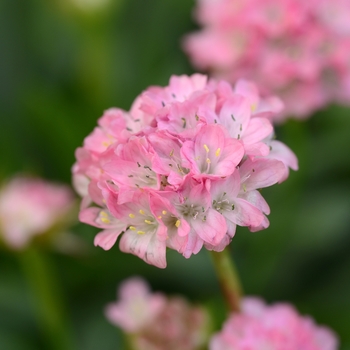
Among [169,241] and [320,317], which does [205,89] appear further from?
[320,317]

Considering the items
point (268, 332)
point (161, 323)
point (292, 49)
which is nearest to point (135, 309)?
point (161, 323)

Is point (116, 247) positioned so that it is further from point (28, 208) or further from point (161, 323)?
point (161, 323)

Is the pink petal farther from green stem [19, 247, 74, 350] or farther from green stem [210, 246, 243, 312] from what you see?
green stem [19, 247, 74, 350]

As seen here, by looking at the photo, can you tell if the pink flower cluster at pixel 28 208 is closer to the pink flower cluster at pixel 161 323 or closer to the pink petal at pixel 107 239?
the pink flower cluster at pixel 161 323

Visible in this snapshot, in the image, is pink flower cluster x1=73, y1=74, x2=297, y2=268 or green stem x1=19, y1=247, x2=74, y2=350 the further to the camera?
green stem x1=19, y1=247, x2=74, y2=350

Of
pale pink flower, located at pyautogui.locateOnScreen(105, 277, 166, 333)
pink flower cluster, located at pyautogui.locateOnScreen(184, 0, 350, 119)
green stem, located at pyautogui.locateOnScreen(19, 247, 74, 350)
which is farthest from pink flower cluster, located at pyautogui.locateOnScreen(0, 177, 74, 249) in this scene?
pink flower cluster, located at pyautogui.locateOnScreen(184, 0, 350, 119)

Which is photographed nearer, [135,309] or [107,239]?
[107,239]
